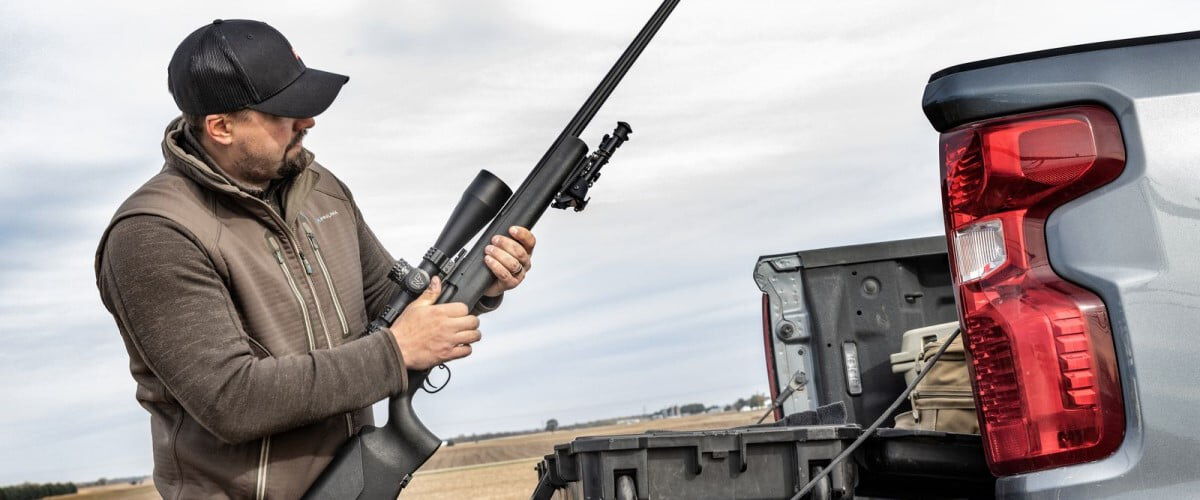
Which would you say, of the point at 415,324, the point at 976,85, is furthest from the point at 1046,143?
the point at 415,324

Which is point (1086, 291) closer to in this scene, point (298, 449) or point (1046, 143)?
point (1046, 143)

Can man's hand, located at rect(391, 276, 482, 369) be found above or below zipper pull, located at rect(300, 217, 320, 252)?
below

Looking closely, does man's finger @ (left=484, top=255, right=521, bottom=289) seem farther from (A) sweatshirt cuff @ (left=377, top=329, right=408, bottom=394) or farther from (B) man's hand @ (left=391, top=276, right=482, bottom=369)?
(A) sweatshirt cuff @ (left=377, top=329, right=408, bottom=394)

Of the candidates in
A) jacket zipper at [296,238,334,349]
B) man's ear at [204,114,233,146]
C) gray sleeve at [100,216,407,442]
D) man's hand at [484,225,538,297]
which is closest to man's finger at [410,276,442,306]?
man's hand at [484,225,538,297]

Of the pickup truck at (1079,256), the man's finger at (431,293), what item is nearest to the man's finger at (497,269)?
the man's finger at (431,293)

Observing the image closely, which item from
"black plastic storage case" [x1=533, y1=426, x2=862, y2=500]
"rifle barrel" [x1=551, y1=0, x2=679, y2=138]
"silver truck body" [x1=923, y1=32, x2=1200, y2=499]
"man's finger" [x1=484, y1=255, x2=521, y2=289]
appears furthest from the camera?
"rifle barrel" [x1=551, y1=0, x2=679, y2=138]

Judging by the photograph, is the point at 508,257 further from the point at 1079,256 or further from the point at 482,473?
the point at 482,473

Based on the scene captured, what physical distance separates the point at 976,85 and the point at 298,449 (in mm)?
2174

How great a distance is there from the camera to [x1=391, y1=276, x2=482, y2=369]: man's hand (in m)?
3.41

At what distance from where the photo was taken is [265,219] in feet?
11.3

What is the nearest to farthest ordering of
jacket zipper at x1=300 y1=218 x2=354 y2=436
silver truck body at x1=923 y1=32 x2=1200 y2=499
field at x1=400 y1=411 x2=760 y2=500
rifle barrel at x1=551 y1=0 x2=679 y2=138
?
silver truck body at x1=923 y1=32 x2=1200 y2=499 → jacket zipper at x1=300 y1=218 x2=354 y2=436 → rifle barrel at x1=551 y1=0 x2=679 y2=138 → field at x1=400 y1=411 x2=760 y2=500

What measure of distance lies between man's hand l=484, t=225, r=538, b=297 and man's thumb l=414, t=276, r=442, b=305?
16cm

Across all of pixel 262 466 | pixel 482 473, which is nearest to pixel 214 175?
pixel 262 466

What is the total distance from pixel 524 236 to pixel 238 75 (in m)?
0.99
